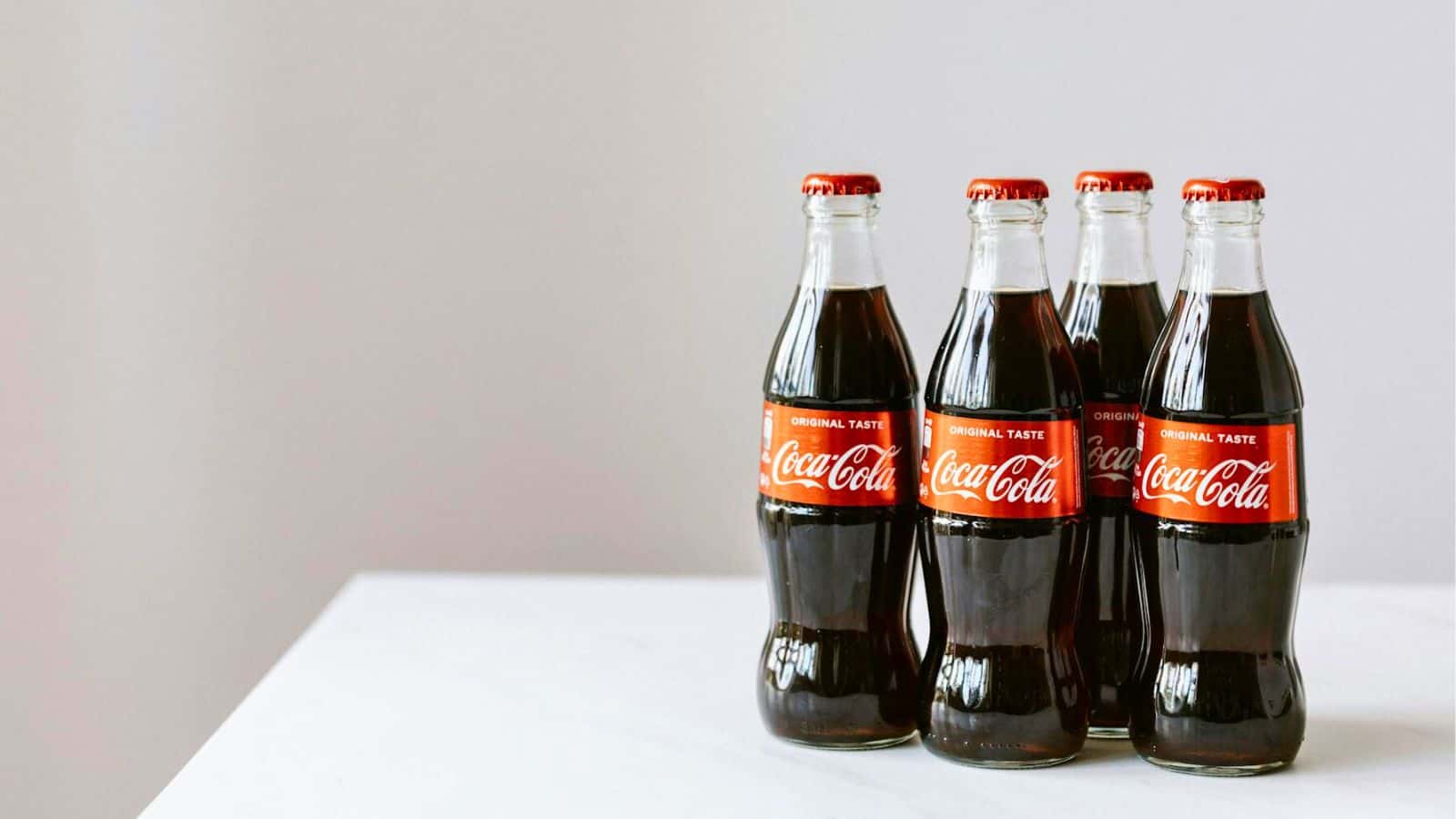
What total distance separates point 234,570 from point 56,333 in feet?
1.29

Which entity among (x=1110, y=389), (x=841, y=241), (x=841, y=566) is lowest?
(x=841, y=566)

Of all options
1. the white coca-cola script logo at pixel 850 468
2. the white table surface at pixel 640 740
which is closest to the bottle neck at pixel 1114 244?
the white coca-cola script logo at pixel 850 468

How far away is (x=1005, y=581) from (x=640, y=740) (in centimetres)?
30

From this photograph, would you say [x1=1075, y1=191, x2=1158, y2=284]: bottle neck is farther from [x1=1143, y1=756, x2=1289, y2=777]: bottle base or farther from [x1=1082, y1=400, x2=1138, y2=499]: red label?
[x1=1143, y1=756, x2=1289, y2=777]: bottle base

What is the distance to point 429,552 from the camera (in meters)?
2.05

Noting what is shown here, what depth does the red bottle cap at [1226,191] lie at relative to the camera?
95cm

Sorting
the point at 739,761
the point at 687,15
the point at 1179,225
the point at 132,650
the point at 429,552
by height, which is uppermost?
the point at 687,15

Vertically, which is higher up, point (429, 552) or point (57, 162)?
point (57, 162)

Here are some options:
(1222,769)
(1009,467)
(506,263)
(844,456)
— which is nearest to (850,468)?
(844,456)

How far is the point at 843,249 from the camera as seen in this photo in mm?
1036

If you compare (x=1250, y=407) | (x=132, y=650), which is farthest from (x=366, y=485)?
(x=1250, y=407)

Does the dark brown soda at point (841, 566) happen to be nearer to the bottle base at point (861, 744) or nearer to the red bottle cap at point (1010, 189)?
the bottle base at point (861, 744)

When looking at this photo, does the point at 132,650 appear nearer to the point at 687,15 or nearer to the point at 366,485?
the point at 366,485

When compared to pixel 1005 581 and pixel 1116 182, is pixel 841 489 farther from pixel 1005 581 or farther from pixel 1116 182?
pixel 1116 182
